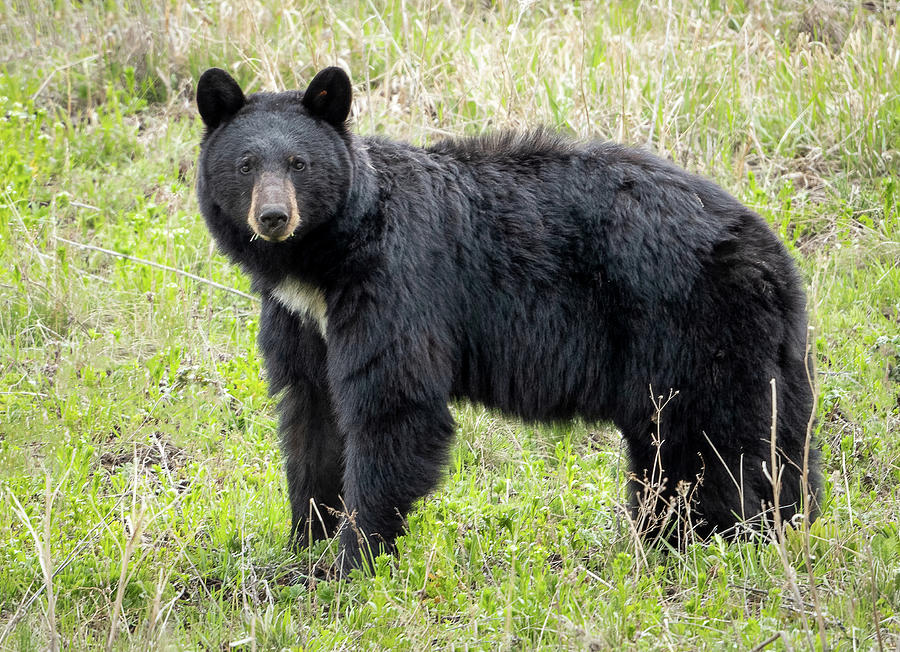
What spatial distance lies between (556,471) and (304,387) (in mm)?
1393

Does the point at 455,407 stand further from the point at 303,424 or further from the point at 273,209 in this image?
the point at 273,209

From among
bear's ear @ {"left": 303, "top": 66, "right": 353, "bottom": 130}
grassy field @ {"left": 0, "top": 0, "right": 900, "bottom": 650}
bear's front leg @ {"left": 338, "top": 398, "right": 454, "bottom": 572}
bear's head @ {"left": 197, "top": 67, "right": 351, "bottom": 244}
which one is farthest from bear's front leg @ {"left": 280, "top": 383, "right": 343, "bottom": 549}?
bear's ear @ {"left": 303, "top": 66, "right": 353, "bottom": 130}

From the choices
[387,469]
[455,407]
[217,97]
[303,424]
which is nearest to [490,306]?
[455,407]

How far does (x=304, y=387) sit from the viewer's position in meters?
4.19

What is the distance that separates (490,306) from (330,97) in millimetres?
1031

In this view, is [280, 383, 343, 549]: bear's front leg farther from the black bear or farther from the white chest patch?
the white chest patch

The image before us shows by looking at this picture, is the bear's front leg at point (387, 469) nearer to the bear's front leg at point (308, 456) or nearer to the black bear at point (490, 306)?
the black bear at point (490, 306)

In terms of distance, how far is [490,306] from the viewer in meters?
4.14

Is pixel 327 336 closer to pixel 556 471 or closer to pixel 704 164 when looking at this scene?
pixel 556 471

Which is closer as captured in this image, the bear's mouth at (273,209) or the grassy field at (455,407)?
the grassy field at (455,407)

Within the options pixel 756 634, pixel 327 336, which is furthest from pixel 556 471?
pixel 756 634

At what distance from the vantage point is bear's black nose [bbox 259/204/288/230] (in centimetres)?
369

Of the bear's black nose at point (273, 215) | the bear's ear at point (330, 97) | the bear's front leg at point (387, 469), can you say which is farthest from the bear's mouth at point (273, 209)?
the bear's front leg at point (387, 469)

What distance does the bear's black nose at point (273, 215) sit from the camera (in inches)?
145
